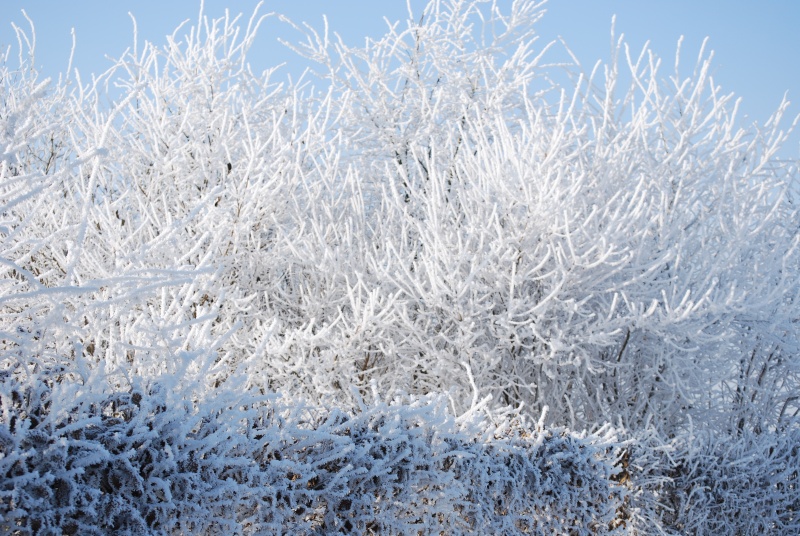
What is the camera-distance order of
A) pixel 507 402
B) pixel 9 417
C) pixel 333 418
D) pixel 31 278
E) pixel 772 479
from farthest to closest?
pixel 507 402
pixel 772 479
pixel 333 418
pixel 31 278
pixel 9 417

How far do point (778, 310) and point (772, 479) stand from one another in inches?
92.4

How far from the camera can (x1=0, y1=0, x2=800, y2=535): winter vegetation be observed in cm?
252

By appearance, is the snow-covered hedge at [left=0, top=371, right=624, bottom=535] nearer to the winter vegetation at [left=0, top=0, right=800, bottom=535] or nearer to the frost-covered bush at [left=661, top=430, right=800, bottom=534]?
the winter vegetation at [left=0, top=0, right=800, bottom=535]

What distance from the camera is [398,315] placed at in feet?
25.2

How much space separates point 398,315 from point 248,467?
203 inches

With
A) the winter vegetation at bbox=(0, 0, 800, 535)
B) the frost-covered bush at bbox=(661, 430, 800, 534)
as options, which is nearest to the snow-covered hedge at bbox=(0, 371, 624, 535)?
the winter vegetation at bbox=(0, 0, 800, 535)

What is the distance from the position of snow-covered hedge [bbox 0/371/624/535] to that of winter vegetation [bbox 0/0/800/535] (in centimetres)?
1

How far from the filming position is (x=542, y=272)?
24.4 ft

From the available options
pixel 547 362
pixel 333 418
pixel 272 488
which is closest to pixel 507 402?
pixel 547 362

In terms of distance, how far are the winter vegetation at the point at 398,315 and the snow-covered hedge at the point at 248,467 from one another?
1cm

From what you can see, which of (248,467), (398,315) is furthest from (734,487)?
(248,467)

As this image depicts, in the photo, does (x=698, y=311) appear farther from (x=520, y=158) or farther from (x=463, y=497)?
(x=463, y=497)

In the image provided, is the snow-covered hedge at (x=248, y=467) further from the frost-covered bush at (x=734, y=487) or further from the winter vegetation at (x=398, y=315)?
the frost-covered bush at (x=734, y=487)

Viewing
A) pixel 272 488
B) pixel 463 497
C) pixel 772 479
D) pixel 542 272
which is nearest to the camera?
pixel 272 488
